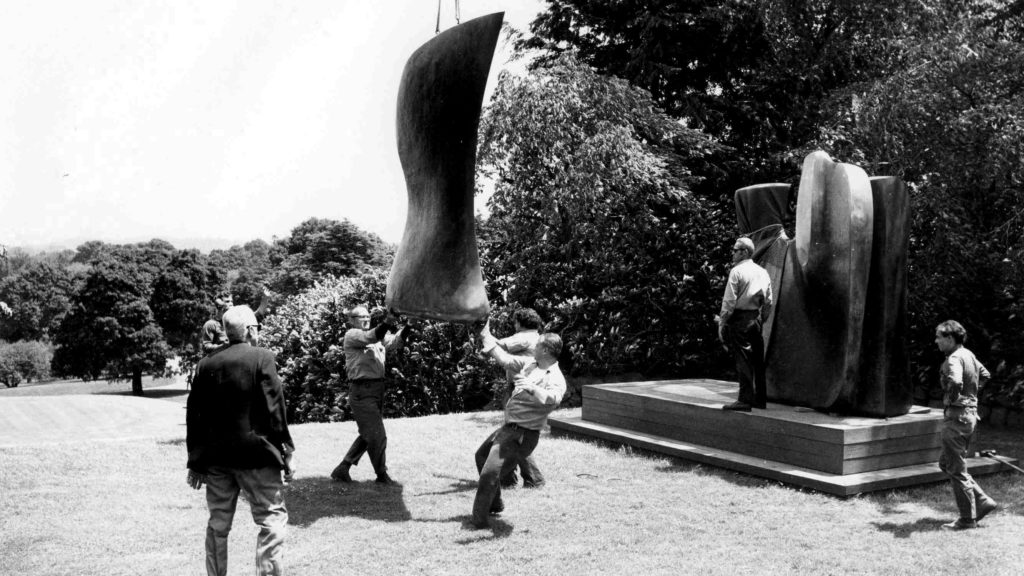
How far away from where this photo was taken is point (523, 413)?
6562 millimetres

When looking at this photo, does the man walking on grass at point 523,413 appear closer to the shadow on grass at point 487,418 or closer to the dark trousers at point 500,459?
the dark trousers at point 500,459

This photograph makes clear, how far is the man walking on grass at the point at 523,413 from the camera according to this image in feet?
21.4

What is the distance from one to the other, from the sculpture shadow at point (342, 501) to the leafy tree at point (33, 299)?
58782mm

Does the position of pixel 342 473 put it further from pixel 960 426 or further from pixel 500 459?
pixel 960 426

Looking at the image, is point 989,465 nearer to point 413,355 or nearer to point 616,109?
point 616,109

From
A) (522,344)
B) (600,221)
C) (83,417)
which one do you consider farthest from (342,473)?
(83,417)

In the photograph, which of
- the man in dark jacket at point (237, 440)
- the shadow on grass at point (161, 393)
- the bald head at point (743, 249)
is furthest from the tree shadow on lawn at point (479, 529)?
the shadow on grass at point (161, 393)

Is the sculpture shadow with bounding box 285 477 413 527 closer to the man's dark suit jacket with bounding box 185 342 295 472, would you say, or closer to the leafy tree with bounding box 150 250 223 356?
the man's dark suit jacket with bounding box 185 342 295 472

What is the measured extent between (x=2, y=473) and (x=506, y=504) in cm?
529

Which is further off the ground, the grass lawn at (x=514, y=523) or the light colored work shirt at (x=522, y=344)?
the light colored work shirt at (x=522, y=344)

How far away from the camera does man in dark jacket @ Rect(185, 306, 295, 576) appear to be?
193 inches

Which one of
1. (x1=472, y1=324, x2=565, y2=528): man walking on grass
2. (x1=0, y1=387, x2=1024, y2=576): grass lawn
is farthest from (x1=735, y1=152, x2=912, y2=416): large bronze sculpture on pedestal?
(x1=472, y1=324, x2=565, y2=528): man walking on grass

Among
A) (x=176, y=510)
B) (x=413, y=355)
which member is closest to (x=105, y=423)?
(x=413, y=355)

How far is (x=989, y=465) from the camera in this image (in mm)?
8805
